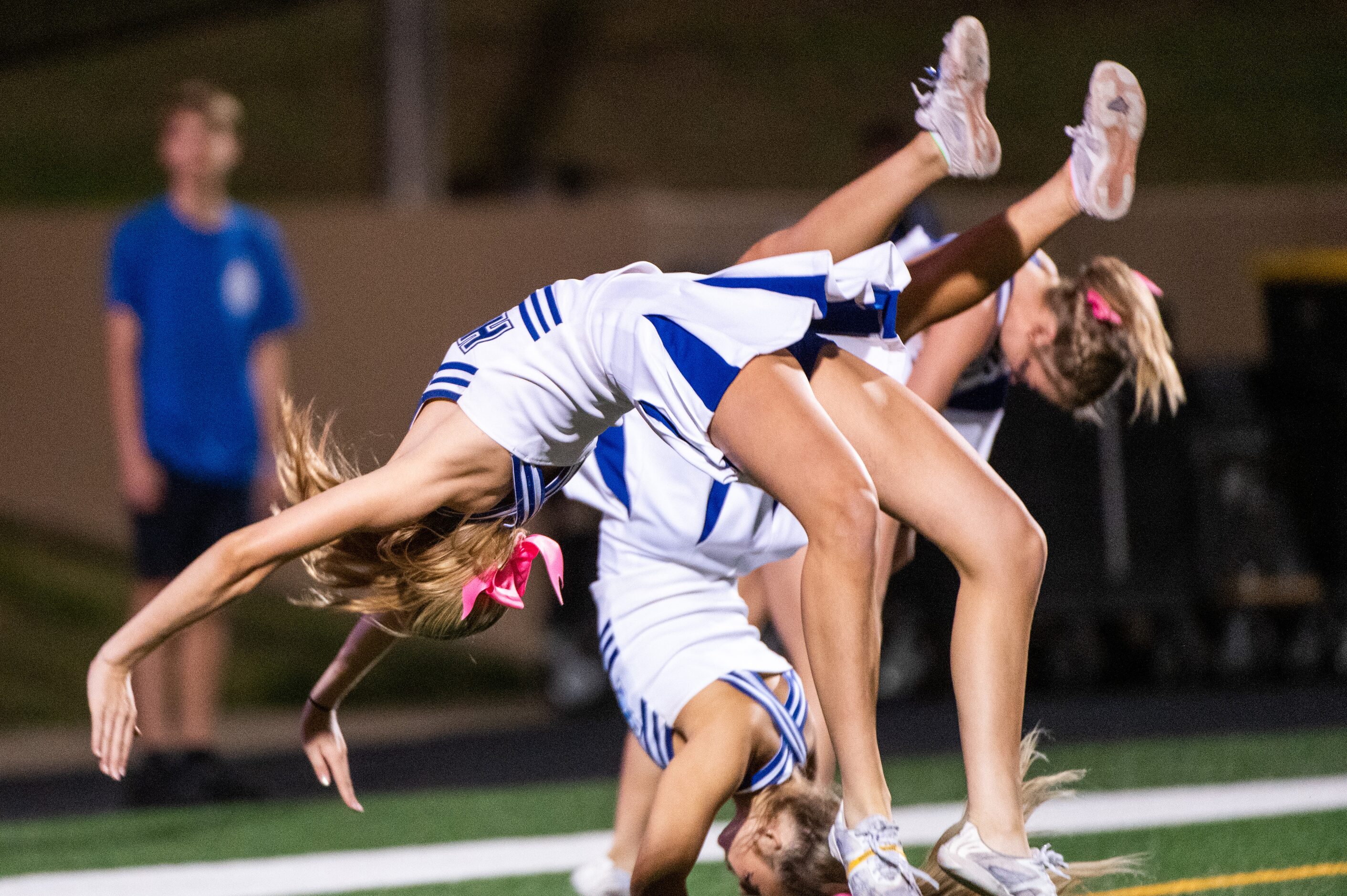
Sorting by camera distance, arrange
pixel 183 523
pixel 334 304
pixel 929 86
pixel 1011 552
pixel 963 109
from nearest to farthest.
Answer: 1. pixel 1011 552
2. pixel 963 109
3. pixel 929 86
4. pixel 183 523
5. pixel 334 304

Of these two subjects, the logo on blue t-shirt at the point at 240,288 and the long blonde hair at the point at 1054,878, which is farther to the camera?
the logo on blue t-shirt at the point at 240,288

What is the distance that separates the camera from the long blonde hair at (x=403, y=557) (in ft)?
9.75

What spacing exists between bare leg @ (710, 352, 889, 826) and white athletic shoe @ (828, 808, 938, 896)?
0.11 ft

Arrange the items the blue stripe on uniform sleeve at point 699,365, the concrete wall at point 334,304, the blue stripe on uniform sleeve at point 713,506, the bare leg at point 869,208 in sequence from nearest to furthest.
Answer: the blue stripe on uniform sleeve at point 699,365
the bare leg at point 869,208
the blue stripe on uniform sleeve at point 713,506
the concrete wall at point 334,304

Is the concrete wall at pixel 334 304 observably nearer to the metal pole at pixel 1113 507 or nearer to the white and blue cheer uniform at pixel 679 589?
the metal pole at pixel 1113 507

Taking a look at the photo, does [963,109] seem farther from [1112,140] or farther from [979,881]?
[979,881]

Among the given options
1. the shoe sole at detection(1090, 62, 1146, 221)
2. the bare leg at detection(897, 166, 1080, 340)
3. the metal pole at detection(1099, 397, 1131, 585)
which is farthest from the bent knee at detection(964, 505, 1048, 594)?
the metal pole at detection(1099, 397, 1131, 585)

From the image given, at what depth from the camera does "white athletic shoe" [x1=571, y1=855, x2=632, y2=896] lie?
351 cm

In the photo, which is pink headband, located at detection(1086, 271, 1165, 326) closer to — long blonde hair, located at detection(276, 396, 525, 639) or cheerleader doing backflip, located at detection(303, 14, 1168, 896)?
cheerleader doing backflip, located at detection(303, 14, 1168, 896)

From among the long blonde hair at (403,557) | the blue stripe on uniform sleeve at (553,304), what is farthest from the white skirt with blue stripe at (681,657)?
the blue stripe on uniform sleeve at (553,304)

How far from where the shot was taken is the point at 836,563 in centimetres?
268

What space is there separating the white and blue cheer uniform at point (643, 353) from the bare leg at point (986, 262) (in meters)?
0.24

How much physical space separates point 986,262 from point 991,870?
113cm

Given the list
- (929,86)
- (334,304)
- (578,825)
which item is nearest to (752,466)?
(929,86)
